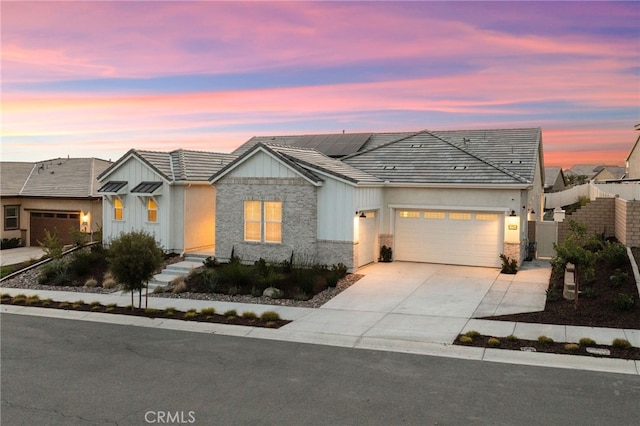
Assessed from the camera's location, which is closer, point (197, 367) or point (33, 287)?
point (197, 367)

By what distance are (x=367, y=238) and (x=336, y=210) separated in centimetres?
225

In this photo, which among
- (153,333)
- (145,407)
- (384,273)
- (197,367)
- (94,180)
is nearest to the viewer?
(145,407)

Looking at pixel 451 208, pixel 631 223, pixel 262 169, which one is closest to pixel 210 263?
pixel 262 169

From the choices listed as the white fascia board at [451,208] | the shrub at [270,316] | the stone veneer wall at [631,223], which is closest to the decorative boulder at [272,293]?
the shrub at [270,316]

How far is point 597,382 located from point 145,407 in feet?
25.4

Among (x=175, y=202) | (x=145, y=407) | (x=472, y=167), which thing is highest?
(x=472, y=167)

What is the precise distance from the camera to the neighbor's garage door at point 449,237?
21.9m

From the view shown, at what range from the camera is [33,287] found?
21.1m

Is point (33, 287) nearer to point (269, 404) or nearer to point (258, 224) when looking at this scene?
point (258, 224)

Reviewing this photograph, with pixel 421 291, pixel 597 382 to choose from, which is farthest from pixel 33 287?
pixel 597 382

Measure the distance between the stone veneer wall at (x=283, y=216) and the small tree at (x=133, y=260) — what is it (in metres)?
6.50

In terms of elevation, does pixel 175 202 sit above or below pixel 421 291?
above

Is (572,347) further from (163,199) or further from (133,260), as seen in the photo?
(163,199)

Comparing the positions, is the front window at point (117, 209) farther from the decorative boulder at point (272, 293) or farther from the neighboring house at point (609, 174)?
the neighboring house at point (609, 174)
